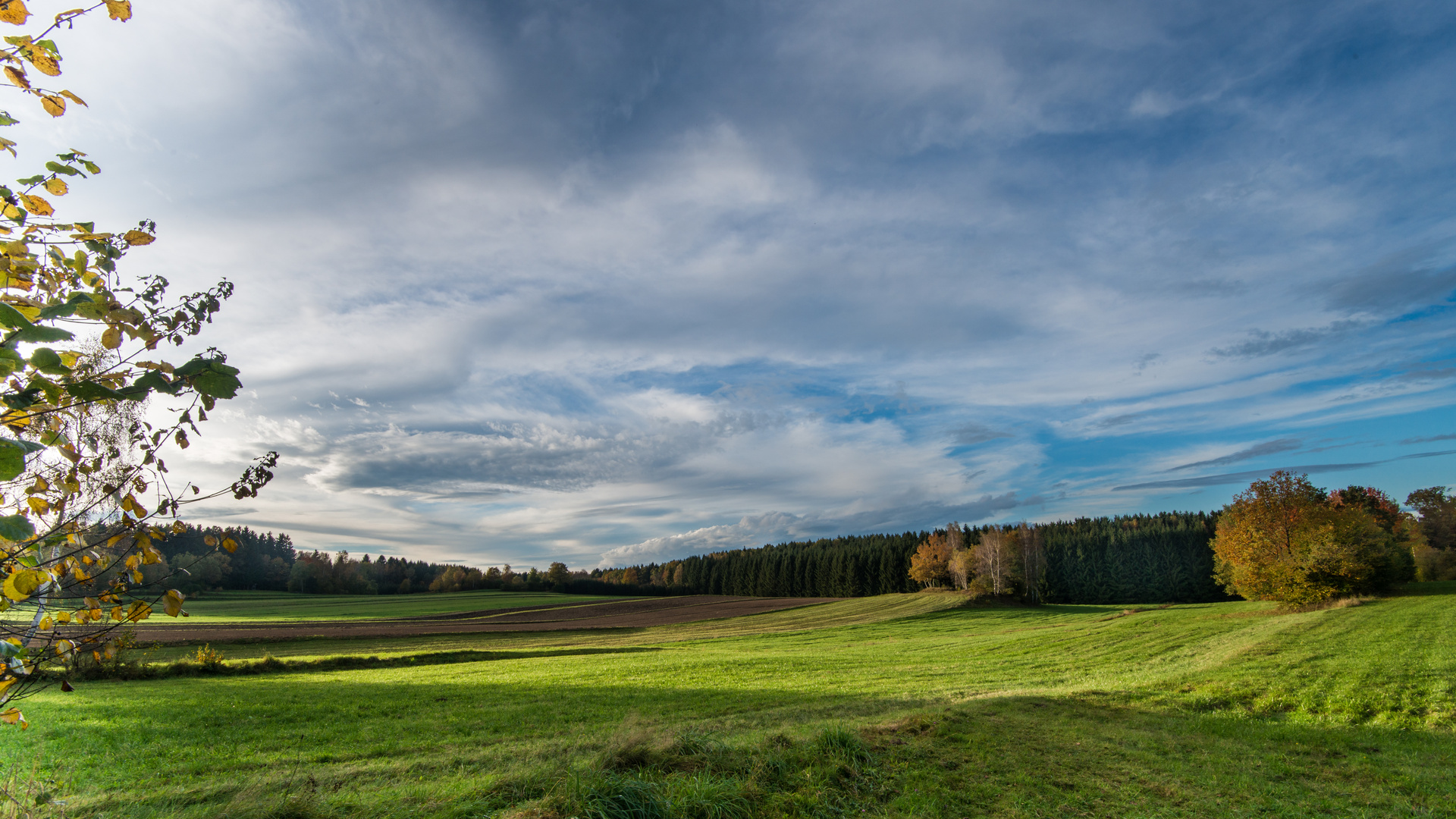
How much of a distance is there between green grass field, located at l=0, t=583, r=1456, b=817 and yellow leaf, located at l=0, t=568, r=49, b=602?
4.96m

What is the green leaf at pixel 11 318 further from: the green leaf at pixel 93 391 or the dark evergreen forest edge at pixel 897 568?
the dark evergreen forest edge at pixel 897 568

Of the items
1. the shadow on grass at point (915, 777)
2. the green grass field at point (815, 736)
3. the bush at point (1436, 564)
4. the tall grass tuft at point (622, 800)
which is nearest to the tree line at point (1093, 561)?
the bush at point (1436, 564)

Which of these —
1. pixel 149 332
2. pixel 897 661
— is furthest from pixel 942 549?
pixel 149 332

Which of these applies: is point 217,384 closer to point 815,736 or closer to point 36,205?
point 36,205

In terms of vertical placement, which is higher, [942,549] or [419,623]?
[942,549]

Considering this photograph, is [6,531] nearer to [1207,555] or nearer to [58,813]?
[58,813]

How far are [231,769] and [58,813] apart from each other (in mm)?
4665

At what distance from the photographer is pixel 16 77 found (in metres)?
2.36

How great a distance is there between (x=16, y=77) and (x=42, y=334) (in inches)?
49.1

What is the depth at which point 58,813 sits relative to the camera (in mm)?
6691

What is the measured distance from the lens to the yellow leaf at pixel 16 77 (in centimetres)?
233

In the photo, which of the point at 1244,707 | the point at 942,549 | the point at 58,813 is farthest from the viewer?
the point at 942,549

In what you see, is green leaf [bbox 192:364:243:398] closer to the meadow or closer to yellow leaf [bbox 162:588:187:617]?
yellow leaf [bbox 162:588:187:617]

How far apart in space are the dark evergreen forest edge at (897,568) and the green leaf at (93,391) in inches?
3295
